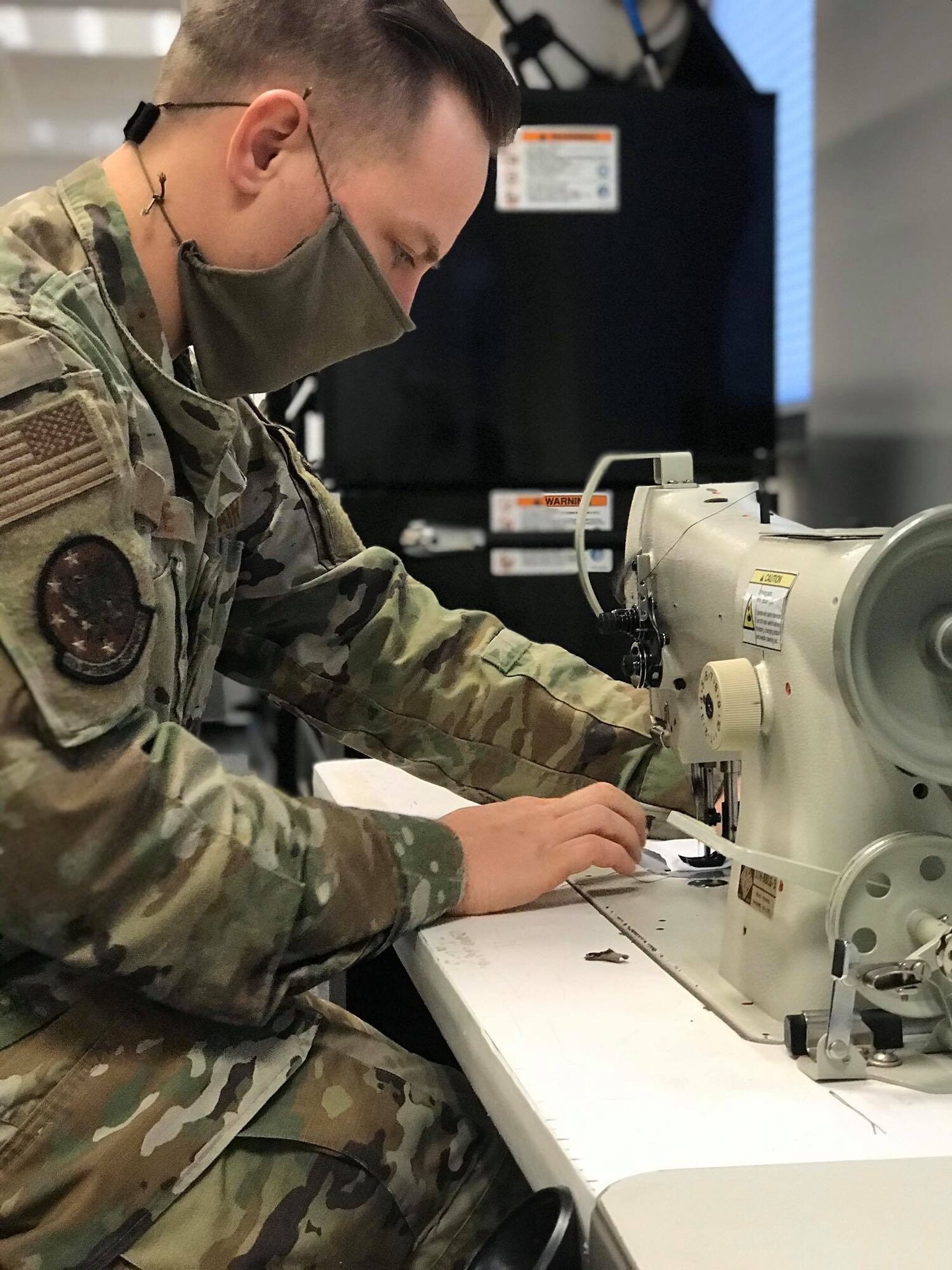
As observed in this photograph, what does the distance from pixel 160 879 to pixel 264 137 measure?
567mm

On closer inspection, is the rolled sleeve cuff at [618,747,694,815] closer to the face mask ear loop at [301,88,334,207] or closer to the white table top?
the white table top

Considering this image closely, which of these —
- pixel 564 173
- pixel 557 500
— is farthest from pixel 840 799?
pixel 564 173

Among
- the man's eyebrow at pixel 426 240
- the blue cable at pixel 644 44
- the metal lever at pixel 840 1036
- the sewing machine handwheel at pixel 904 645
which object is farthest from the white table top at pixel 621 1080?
the blue cable at pixel 644 44

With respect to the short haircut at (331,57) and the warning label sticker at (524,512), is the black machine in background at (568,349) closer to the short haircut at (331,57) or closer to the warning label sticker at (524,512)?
the warning label sticker at (524,512)

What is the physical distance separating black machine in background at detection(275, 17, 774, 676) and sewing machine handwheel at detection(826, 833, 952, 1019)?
1221mm

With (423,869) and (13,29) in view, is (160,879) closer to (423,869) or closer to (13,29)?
(423,869)

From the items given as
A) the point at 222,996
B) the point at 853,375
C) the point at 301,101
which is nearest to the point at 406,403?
the point at 853,375

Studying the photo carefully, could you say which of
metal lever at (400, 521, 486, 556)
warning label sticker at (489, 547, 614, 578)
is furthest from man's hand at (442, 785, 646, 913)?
metal lever at (400, 521, 486, 556)

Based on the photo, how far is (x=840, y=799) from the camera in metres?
0.78

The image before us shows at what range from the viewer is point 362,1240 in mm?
829

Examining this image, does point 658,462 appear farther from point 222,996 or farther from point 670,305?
point 670,305

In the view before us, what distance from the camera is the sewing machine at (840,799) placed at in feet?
2.45

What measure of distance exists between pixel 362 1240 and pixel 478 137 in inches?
33.7

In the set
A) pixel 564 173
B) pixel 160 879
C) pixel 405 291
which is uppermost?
pixel 564 173
